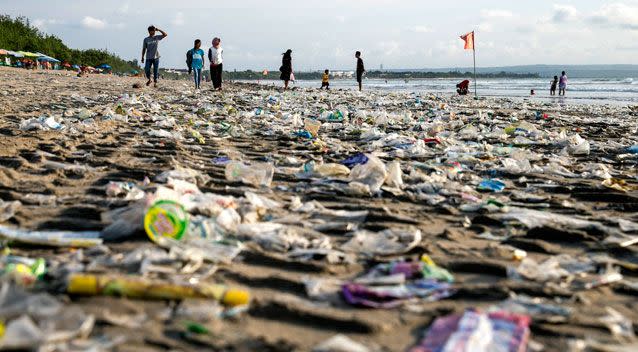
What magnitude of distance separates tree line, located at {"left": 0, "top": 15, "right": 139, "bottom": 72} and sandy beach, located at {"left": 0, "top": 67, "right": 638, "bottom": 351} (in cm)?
4855

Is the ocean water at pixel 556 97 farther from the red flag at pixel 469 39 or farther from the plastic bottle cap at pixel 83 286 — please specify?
the plastic bottle cap at pixel 83 286

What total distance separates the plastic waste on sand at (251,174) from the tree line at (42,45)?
4940 cm

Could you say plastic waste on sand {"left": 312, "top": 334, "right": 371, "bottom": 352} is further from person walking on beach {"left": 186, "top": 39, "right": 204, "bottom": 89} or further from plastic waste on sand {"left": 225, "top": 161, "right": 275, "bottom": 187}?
person walking on beach {"left": 186, "top": 39, "right": 204, "bottom": 89}

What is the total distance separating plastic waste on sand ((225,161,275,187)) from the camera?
137 inches

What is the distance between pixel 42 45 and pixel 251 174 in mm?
56706

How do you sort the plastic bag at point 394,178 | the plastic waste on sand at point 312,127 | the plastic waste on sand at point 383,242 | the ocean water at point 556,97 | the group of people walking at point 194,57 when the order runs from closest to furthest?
the plastic waste on sand at point 383,242, the plastic bag at point 394,178, the plastic waste on sand at point 312,127, the group of people walking at point 194,57, the ocean water at point 556,97

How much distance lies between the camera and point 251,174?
11.5ft

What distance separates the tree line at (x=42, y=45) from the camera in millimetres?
47656

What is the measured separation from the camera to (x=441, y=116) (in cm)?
873

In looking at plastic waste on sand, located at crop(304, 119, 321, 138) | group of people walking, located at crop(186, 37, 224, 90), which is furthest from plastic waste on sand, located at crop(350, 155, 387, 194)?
group of people walking, located at crop(186, 37, 224, 90)

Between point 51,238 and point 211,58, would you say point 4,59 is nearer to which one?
point 211,58

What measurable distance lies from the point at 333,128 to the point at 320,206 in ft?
13.1

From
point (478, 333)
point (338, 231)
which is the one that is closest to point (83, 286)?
point (478, 333)

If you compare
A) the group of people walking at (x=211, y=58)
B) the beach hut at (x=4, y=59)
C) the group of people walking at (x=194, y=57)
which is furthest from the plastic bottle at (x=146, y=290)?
the beach hut at (x=4, y=59)
